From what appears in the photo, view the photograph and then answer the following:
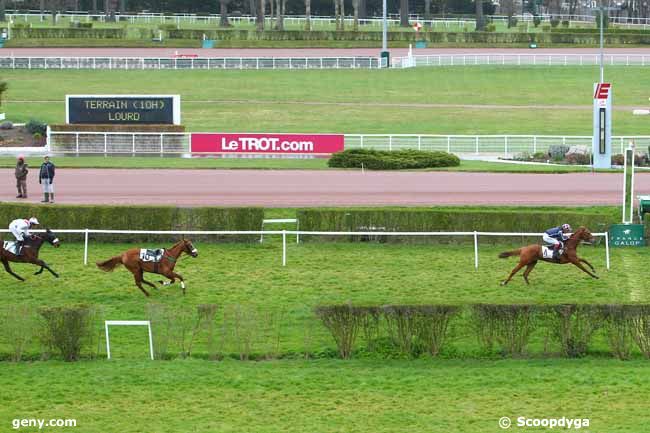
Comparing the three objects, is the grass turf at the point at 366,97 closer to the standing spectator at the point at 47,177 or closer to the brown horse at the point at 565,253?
the standing spectator at the point at 47,177

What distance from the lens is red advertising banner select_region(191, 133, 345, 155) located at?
3328 centimetres

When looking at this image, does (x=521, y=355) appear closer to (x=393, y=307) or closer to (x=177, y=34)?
(x=393, y=307)

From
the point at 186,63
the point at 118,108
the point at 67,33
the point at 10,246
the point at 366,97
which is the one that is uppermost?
the point at 67,33

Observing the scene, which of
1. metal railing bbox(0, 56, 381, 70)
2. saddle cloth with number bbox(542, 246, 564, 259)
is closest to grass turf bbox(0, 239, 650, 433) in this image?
saddle cloth with number bbox(542, 246, 564, 259)

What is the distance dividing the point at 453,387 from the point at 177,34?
58117 mm

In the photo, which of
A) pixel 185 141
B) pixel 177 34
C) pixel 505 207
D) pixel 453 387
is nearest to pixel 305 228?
pixel 505 207

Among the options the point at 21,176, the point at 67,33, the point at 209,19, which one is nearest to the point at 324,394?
the point at 21,176

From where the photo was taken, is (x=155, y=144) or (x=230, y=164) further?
(x=155, y=144)

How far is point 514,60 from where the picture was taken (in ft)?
201

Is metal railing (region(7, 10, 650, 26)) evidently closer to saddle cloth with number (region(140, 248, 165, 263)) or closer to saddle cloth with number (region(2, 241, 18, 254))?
saddle cloth with number (region(2, 241, 18, 254))

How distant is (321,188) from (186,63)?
33.1m

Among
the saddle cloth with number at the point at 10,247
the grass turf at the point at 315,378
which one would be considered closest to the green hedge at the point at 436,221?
the grass turf at the point at 315,378

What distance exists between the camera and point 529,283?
18594 mm

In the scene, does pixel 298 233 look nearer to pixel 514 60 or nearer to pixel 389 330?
pixel 389 330
